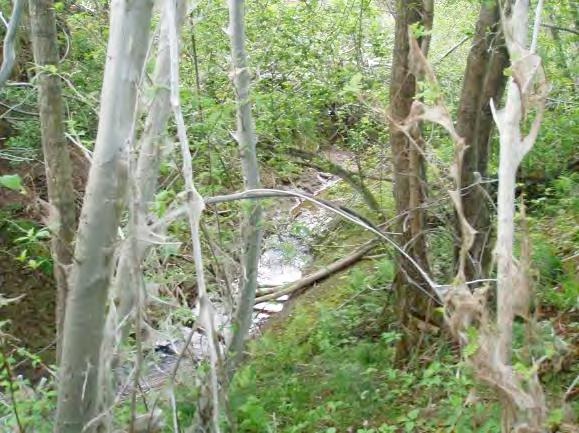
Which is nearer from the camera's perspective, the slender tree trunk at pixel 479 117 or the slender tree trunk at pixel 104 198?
the slender tree trunk at pixel 104 198

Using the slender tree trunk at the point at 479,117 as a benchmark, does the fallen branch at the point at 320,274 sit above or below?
below

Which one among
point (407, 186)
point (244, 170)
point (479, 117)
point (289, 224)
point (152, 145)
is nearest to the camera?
point (152, 145)

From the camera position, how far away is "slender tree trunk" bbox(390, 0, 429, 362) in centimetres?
624

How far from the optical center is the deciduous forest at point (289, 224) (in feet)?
12.1

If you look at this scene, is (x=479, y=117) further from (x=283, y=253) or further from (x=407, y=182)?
(x=283, y=253)

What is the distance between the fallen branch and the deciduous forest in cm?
3

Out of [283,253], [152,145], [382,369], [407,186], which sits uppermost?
[152,145]

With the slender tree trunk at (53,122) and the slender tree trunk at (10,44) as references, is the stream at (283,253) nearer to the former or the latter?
the slender tree trunk at (53,122)

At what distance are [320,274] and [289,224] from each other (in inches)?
71.3

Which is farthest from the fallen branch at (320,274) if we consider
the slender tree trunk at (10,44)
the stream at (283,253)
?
the slender tree trunk at (10,44)

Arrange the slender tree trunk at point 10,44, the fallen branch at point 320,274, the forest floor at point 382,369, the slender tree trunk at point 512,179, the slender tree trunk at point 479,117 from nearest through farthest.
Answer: the slender tree trunk at point 512,179 → the slender tree trunk at point 10,44 → the forest floor at point 382,369 → the slender tree trunk at point 479,117 → the fallen branch at point 320,274

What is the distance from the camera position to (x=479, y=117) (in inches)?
249

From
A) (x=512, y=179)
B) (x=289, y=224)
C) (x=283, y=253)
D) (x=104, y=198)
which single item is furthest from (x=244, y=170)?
(x=283, y=253)

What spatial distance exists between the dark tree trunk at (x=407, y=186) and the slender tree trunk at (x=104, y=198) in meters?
2.98
